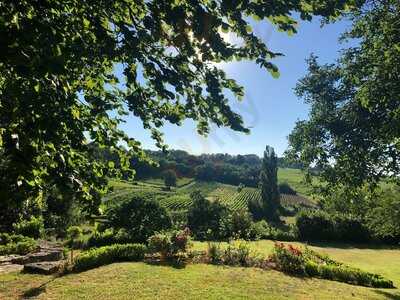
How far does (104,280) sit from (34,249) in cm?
1010

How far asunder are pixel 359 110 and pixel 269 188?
213 ft

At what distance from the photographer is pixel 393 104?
19.1 meters

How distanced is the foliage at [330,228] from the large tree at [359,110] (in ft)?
75.4

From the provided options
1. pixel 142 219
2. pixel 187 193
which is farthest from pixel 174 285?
pixel 187 193

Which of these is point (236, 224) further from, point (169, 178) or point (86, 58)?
point (169, 178)

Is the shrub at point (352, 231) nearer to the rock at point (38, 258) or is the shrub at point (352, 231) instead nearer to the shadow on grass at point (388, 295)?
the shadow on grass at point (388, 295)

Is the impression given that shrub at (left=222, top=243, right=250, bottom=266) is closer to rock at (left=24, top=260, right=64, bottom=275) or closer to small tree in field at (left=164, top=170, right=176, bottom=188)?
rock at (left=24, top=260, right=64, bottom=275)

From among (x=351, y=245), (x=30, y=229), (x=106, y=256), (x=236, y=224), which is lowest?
(x=351, y=245)

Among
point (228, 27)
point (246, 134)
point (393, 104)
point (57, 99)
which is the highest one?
point (393, 104)

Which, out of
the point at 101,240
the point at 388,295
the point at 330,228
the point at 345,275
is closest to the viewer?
the point at 388,295

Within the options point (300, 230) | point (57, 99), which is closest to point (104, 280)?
point (57, 99)

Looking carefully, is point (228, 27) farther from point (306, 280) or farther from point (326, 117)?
point (326, 117)

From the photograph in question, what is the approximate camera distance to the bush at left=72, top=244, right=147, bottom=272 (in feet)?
59.1

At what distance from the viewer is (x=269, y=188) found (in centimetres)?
8600
